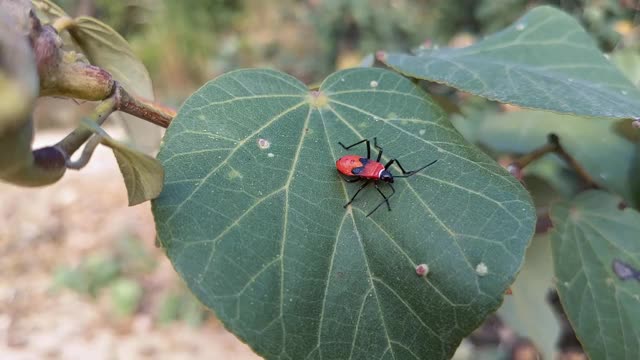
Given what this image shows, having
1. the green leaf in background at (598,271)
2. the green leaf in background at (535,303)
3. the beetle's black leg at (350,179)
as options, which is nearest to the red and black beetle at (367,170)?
the beetle's black leg at (350,179)

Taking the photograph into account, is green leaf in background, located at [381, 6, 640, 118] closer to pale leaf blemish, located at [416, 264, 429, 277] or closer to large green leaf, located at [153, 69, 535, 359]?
large green leaf, located at [153, 69, 535, 359]

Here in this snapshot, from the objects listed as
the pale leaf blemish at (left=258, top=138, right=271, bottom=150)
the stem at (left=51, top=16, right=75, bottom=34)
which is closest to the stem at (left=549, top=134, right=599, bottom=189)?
the pale leaf blemish at (left=258, top=138, right=271, bottom=150)

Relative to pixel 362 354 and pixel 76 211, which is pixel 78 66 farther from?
pixel 76 211

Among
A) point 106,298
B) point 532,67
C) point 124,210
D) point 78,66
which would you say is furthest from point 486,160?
point 124,210

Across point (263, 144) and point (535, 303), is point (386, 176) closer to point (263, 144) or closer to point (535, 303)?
point (263, 144)

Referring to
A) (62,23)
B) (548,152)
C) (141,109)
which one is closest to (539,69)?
(548,152)
